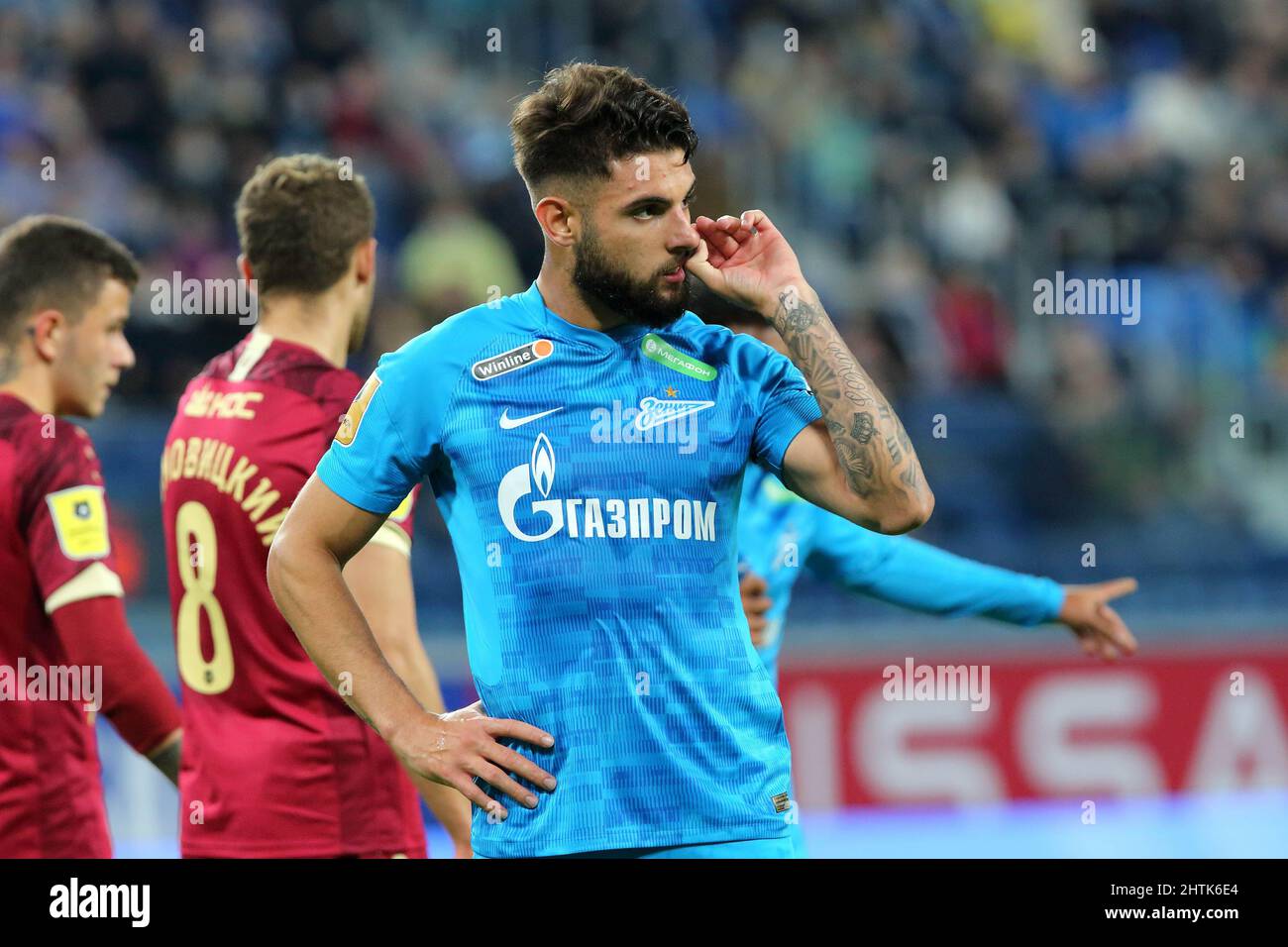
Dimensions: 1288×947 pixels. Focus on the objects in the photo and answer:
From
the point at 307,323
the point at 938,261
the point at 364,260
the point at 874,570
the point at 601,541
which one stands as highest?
the point at 938,261

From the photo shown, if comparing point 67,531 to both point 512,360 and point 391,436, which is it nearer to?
point 391,436

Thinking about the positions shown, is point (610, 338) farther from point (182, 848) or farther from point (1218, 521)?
point (1218, 521)

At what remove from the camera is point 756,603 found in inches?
182

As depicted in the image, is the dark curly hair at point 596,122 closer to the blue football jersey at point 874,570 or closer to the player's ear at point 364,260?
the player's ear at point 364,260

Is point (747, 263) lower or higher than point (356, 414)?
higher

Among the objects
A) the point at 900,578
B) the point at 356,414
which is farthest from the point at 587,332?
the point at 900,578

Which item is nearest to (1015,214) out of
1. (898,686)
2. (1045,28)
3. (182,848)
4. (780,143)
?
(780,143)

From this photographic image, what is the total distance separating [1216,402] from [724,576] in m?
8.38

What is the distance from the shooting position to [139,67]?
38.6 feet

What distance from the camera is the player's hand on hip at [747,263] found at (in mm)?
3561

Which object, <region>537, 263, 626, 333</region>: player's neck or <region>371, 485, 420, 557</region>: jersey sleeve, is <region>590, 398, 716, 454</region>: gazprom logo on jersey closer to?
<region>537, 263, 626, 333</region>: player's neck

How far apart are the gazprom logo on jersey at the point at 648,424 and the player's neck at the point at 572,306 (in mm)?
195

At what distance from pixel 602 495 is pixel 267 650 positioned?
4.18 feet

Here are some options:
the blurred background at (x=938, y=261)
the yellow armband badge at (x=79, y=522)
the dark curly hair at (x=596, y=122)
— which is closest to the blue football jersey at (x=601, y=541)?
the dark curly hair at (x=596, y=122)
